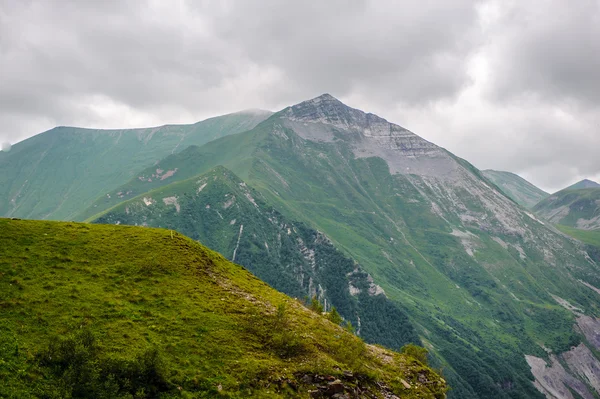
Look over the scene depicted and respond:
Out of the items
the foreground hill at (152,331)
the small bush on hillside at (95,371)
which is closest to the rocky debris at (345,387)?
the foreground hill at (152,331)

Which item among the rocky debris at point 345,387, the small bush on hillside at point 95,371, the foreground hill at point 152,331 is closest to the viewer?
the small bush on hillside at point 95,371

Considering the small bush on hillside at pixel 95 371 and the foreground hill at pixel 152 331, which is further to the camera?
the foreground hill at pixel 152 331

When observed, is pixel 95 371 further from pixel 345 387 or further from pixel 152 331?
pixel 345 387

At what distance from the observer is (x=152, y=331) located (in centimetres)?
4509

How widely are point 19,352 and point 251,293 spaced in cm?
3171

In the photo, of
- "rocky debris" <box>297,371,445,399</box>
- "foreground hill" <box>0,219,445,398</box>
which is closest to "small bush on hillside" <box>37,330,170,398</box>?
"foreground hill" <box>0,219,445,398</box>

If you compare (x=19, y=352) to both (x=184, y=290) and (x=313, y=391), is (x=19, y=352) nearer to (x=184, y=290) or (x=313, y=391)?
(x=184, y=290)

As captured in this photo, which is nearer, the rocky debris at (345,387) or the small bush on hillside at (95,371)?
the small bush on hillside at (95,371)

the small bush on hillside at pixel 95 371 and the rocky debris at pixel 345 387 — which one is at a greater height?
the small bush on hillside at pixel 95 371

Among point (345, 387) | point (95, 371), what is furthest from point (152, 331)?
point (345, 387)

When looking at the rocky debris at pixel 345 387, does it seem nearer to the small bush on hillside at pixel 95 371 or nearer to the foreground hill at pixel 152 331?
the foreground hill at pixel 152 331

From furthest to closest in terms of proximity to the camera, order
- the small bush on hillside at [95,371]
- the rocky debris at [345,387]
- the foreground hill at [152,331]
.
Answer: the rocky debris at [345,387]
the foreground hill at [152,331]
the small bush on hillside at [95,371]

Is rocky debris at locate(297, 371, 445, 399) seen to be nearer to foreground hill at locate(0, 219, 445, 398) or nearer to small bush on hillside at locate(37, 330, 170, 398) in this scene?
foreground hill at locate(0, 219, 445, 398)

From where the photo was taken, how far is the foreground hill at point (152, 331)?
36.5 meters
